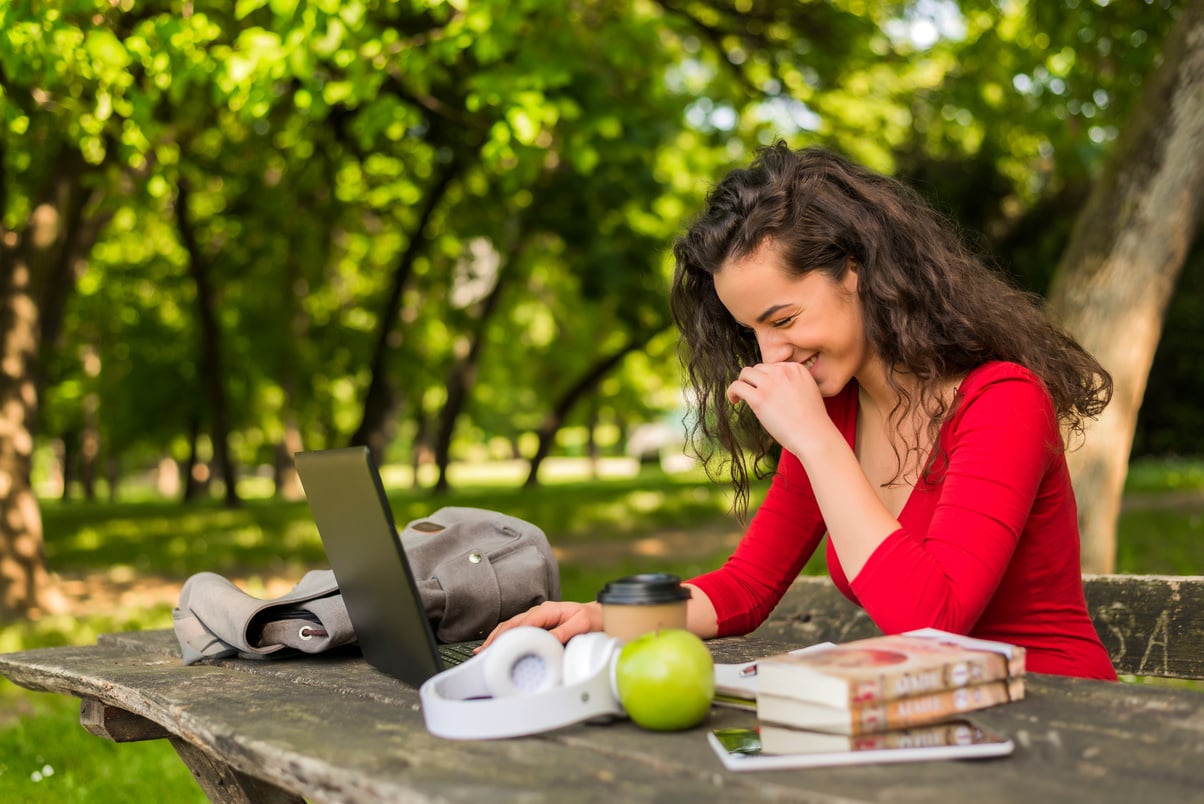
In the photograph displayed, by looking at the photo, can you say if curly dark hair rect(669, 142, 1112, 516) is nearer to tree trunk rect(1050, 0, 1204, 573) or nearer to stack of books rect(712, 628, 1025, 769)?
stack of books rect(712, 628, 1025, 769)

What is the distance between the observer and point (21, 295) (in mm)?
8461

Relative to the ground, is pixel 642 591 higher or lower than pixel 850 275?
lower

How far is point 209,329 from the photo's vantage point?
49.3ft

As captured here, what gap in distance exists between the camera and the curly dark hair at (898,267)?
243 centimetres

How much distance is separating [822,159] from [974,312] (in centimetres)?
45

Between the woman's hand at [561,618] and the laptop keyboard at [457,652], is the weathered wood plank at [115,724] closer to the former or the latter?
A: the laptop keyboard at [457,652]

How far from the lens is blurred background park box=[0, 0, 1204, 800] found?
203 inches

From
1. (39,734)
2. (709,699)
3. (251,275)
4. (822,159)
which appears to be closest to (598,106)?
(39,734)

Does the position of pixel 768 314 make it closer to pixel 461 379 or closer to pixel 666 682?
pixel 666 682

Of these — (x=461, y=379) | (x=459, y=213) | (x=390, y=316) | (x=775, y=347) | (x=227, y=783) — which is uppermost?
(x=459, y=213)

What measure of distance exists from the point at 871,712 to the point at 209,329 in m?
14.5

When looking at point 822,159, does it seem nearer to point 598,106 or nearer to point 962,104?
point 598,106

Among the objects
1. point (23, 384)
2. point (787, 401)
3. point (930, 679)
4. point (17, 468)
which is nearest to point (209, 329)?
point (23, 384)

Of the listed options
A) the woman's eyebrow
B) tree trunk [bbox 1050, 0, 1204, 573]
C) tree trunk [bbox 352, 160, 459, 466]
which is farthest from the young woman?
tree trunk [bbox 352, 160, 459, 466]
